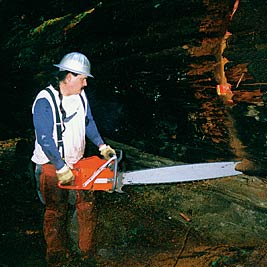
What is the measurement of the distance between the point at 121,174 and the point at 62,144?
0.64 metres

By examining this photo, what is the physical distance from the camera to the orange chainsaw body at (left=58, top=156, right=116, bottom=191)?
2.98 metres

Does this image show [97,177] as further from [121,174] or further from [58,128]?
[58,128]

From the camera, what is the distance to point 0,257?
12.2ft

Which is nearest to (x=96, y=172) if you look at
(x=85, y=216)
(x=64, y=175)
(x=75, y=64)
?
(x=64, y=175)

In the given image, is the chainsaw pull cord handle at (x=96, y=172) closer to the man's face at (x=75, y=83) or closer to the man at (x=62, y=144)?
the man at (x=62, y=144)

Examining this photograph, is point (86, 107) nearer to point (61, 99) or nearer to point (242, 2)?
point (61, 99)

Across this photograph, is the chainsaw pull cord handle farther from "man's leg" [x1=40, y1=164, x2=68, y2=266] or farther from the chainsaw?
"man's leg" [x1=40, y1=164, x2=68, y2=266]

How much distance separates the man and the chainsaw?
130mm

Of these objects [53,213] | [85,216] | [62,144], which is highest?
[62,144]

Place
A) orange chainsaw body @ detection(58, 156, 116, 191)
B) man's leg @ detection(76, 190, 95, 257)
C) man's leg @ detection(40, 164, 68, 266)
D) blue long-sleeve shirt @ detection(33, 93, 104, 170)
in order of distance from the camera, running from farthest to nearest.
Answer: man's leg @ detection(76, 190, 95, 257)
man's leg @ detection(40, 164, 68, 266)
orange chainsaw body @ detection(58, 156, 116, 191)
blue long-sleeve shirt @ detection(33, 93, 104, 170)

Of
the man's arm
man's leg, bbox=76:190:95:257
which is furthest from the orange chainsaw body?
man's leg, bbox=76:190:95:257

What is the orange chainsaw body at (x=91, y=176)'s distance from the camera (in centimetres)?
298

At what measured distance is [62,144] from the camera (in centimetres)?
310

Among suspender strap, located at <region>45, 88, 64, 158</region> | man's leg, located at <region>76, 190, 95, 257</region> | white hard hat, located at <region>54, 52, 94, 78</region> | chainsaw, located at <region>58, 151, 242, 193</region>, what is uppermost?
white hard hat, located at <region>54, 52, 94, 78</region>
